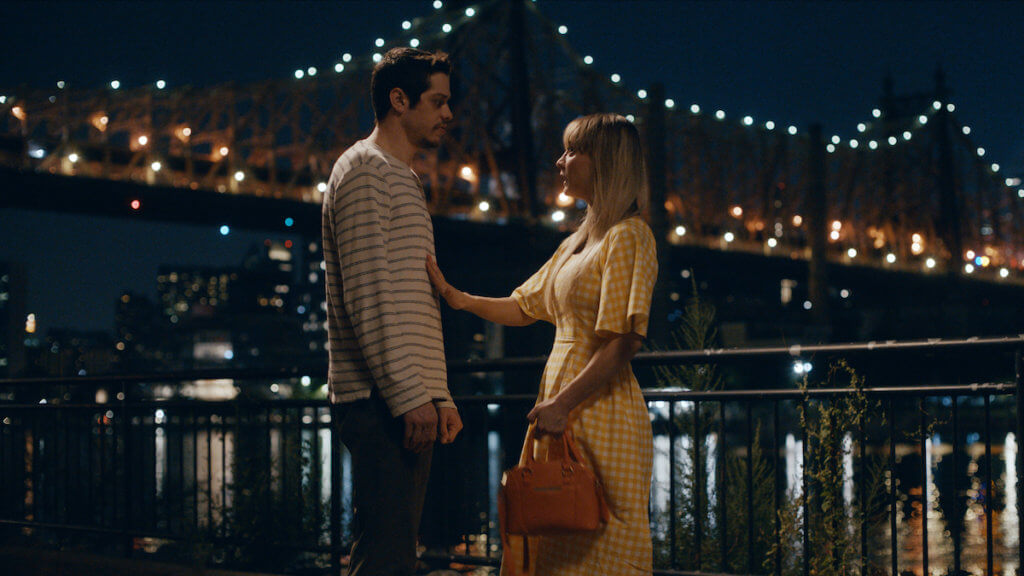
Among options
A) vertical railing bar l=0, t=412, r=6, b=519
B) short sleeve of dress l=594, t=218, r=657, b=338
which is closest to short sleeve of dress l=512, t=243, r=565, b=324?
short sleeve of dress l=594, t=218, r=657, b=338

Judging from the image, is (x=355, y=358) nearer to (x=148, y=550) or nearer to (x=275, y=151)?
(x=148, y=550)

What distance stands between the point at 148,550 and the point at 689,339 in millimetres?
4548

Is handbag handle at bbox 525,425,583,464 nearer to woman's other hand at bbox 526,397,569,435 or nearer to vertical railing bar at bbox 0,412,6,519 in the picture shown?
woman's other hand at bbox 526,397,569,435

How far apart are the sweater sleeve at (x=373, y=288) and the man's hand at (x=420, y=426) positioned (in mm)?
18

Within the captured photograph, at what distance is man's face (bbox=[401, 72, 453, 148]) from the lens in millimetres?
2451

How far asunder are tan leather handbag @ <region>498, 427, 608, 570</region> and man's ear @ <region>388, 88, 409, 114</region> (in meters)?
0.91

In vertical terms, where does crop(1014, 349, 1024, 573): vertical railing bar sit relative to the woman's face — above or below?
below

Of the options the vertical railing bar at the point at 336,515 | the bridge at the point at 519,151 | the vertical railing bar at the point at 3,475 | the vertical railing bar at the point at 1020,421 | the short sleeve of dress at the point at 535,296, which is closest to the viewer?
the short sleeve of dress at the point at 535,296

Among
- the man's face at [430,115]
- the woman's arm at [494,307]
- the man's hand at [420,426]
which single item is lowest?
the man's hand at [420,426]

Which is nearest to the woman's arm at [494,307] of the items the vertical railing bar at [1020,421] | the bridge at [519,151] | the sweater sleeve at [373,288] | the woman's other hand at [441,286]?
the woman's other hand at [441,286]

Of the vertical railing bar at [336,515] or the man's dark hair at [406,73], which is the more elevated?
the man's dark hair at [406,73]

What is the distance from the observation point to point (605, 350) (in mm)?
2408

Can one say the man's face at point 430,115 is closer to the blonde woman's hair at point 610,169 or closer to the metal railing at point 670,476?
the blonde woman's hair at point 610,169

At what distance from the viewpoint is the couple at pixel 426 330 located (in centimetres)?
231
